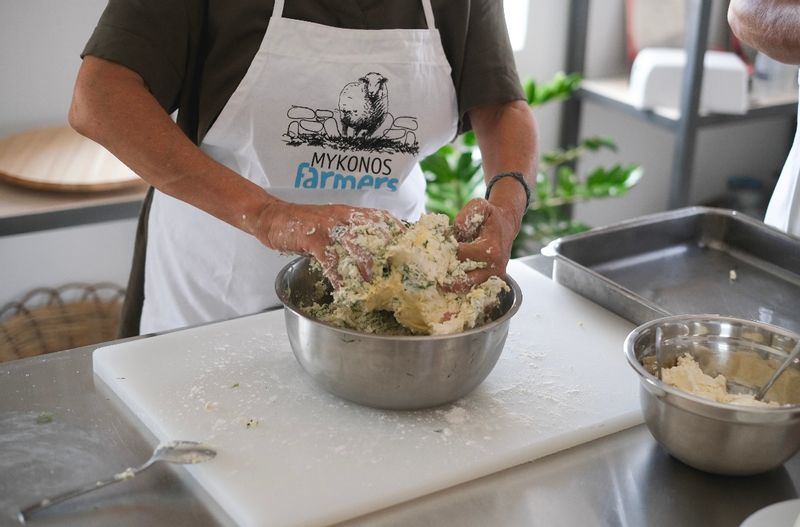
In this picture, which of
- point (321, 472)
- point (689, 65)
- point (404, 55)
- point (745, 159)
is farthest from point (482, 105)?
point (745, 159)

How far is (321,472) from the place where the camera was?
37.6 inches

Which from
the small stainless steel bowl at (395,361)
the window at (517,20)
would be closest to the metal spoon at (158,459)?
the small stainless steel bowl at (395,361)

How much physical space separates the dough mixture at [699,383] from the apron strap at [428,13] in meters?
0.66

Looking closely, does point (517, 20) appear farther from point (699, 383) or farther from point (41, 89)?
point (699, 383)

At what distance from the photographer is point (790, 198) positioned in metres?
1.64

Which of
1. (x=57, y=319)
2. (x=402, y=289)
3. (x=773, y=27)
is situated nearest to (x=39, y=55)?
(x=57, y=319)

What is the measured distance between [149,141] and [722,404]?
778 millimetres

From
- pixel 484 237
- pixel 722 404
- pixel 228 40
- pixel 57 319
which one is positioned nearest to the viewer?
pixel 722 404

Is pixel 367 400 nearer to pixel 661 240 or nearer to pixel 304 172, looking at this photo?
pixel 304 172

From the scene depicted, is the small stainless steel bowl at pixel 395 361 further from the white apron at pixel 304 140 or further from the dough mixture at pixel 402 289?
the white apron at pixel 304 140

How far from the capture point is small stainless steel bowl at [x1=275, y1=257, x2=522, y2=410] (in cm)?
101

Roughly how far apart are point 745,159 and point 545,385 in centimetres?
283

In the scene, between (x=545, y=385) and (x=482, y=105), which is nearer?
(x=545, y=385)

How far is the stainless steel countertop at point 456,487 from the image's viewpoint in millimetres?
909
